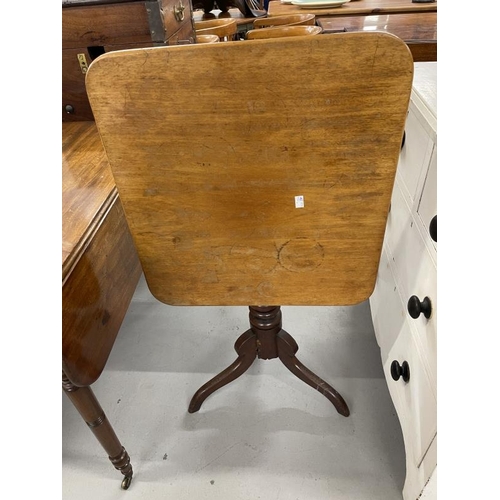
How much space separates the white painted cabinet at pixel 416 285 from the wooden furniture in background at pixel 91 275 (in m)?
0.64

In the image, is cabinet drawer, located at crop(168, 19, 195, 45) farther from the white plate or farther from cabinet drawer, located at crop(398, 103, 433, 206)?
the white plate

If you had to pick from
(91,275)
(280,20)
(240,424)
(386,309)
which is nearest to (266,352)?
(240,424)

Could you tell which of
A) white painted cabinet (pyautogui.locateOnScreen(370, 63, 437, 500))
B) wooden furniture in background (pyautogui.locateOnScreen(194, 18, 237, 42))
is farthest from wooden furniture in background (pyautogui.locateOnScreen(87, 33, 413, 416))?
wooden furniture in background (pyautogui.locateOnScreen(194, 18, 237, 42))

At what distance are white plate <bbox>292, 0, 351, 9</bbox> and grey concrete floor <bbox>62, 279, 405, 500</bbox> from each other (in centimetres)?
187

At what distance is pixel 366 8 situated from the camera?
2.12m

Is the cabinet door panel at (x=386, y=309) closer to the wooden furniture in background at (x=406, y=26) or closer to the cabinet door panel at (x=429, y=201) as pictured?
the cabinet door panel at (x=429, y=201)

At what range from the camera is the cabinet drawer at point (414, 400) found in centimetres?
79

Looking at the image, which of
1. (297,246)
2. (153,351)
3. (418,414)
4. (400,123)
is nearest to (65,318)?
(297,246)

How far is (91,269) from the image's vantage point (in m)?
0.80

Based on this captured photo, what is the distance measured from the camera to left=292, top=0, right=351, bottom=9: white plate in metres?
2.34

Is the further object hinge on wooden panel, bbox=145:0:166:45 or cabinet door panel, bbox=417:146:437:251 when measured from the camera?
hinge on wooden panel, bbox=145:0:166:45

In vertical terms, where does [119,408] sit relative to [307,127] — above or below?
below

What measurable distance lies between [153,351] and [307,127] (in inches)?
46.8
